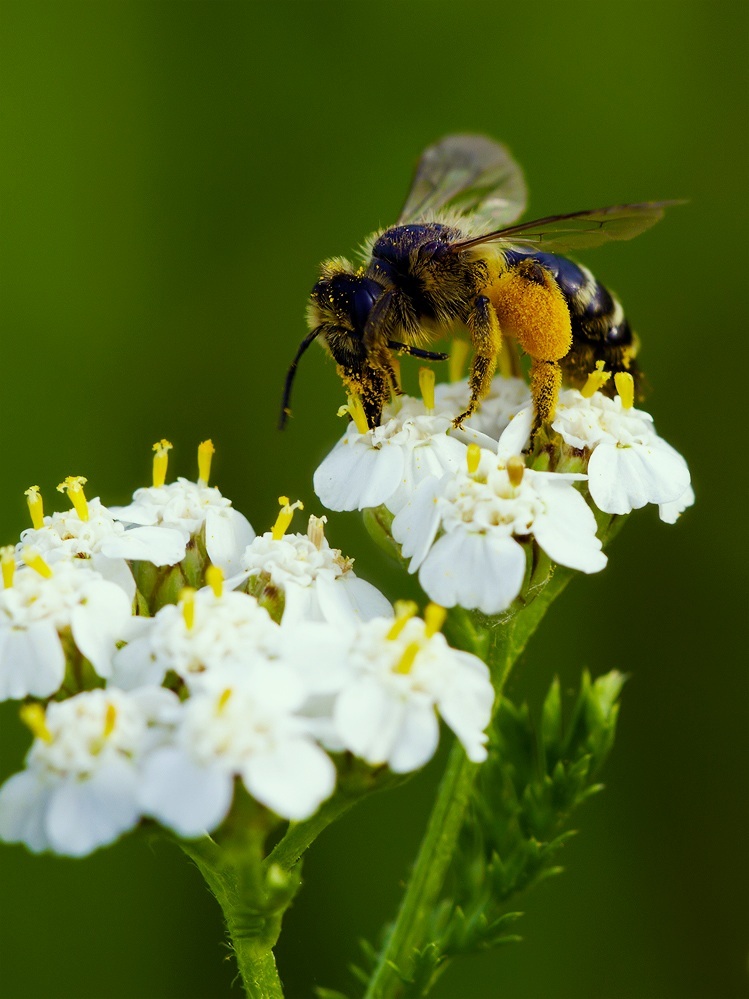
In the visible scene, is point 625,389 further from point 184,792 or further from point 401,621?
point 184,792

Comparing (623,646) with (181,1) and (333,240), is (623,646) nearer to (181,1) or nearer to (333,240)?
(333,240)

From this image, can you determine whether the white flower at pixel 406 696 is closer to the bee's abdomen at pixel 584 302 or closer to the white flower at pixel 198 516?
the white flower at pixel 198 516

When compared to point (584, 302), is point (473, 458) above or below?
below

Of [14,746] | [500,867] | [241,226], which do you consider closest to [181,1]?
[241,226]

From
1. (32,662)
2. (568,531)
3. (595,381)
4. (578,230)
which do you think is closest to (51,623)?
(32,662)

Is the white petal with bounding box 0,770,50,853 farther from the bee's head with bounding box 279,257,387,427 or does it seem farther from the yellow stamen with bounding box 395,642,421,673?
the bee's head with bounding box 279,257,387,427
